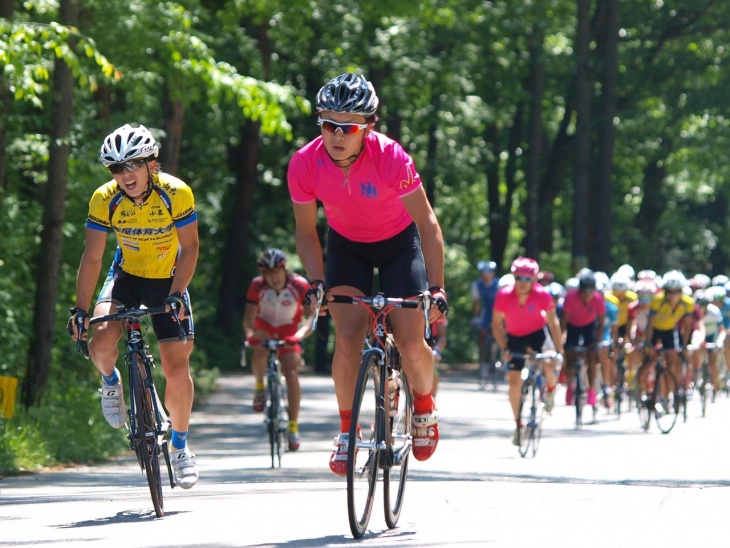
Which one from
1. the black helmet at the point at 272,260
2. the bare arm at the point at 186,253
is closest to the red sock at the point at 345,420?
the bare arm at the point at 186,253

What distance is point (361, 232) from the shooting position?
8.02 m

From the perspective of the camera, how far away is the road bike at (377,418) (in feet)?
24.3

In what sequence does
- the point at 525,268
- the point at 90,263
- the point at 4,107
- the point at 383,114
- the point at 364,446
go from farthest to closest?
the point at 383,114 < the point at 4,107 < the point at 525,268 < the point at 90,263 < the point at 364,446

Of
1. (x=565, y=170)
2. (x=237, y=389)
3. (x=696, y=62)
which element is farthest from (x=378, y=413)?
(x=565, y=170)

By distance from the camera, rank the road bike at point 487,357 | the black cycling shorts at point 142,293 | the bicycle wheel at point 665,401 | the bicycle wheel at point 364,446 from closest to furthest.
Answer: the bicycle wheel at point 364,446 → the black cycling shorts at point 142,293 → the bicycle wheel at point 665,401 → the road bike at point 487,357

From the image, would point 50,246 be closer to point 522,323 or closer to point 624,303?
point 522,323

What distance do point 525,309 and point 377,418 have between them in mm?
8533

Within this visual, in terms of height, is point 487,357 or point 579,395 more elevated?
point 487,357

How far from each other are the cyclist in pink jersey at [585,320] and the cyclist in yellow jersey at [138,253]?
12.8 metres

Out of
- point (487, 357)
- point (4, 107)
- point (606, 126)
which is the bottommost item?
point (487, 357)

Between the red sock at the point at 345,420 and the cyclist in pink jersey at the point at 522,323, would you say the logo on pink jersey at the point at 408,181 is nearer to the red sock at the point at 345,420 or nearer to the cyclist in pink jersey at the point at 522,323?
the red sock at the point at 345,420

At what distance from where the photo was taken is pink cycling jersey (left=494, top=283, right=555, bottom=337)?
16.0 m

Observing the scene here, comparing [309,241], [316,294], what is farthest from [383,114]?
[316,294]

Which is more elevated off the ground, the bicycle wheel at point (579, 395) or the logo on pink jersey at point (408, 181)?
the logo on pink jersey at point (408, 181)
